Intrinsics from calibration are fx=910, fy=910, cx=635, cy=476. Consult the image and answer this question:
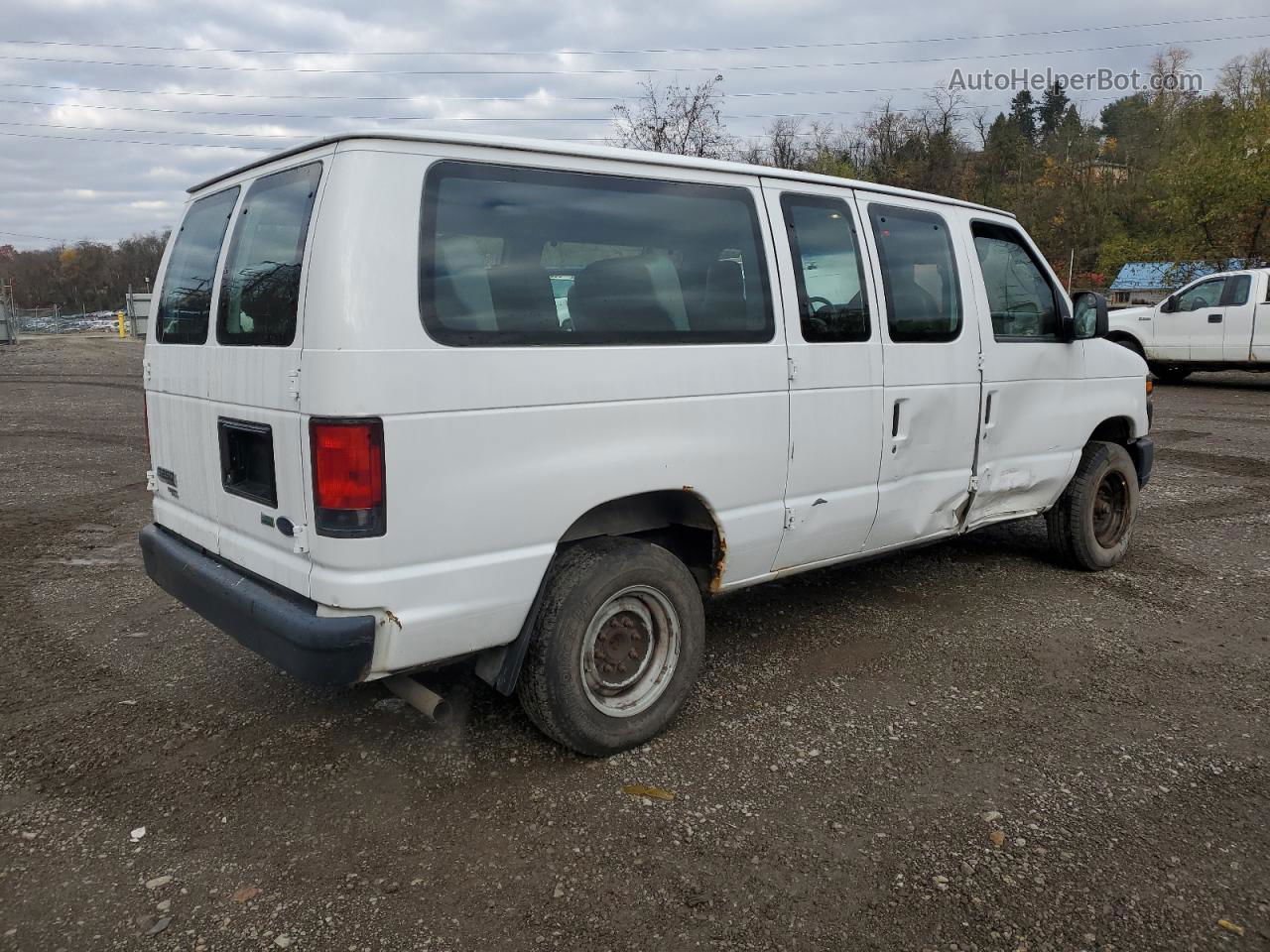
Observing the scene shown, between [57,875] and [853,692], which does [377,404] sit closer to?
[57,875]

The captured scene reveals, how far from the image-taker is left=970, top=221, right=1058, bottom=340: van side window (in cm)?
480

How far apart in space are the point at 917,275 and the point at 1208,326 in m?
14.5

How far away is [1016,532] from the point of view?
6637 millimetres

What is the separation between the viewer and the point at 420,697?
126 inches

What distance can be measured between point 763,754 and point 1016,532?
4.00 meters

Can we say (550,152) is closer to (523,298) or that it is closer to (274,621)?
(523,298)

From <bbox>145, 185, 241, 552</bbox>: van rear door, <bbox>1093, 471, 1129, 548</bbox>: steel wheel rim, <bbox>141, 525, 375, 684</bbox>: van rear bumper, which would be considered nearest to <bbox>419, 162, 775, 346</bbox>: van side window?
<bbox>141, 525, 375, 684</bbox>: van rear bumper

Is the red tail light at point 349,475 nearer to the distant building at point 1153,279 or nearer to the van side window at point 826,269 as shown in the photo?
the van side window at point 826,269

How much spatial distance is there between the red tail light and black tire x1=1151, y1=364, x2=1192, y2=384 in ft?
59.5

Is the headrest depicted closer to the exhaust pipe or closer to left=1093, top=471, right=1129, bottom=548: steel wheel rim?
the exhaust pipe

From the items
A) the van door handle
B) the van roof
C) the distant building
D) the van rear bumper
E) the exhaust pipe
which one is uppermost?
the distant building

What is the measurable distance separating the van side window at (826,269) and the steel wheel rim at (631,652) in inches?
51.6

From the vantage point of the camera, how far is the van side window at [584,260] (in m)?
2.88

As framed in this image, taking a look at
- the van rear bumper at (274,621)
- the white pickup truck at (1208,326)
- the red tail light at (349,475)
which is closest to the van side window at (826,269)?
the red tail light at (349,475)
